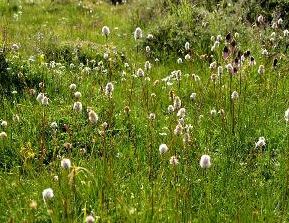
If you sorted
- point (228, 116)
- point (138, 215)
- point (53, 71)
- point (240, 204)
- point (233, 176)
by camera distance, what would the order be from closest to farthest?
1. point (138, 215)
2. point (240, 204)
3. point (233, 176)
4. point (228, 116)
5. point (53, 71)

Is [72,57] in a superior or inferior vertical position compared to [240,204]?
inferior

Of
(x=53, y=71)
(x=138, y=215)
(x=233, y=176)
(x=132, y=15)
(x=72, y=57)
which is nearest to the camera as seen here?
(x=138, y=215)

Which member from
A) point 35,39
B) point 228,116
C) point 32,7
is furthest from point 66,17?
point 228,116

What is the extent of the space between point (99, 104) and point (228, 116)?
4.53ft

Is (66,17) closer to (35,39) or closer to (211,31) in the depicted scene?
(35,39)

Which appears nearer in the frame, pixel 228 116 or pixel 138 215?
pixel 138 215

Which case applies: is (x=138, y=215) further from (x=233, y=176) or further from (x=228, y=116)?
(x=228, y=116)

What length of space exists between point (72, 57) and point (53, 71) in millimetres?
1484

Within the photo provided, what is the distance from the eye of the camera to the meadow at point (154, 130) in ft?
10.1

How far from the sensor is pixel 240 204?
3180 millimetres

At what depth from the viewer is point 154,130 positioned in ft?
15.0

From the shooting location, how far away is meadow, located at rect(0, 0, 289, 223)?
3.07 meters

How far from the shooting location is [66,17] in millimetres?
11445

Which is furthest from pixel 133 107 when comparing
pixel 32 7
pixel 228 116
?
pixel 32 7
